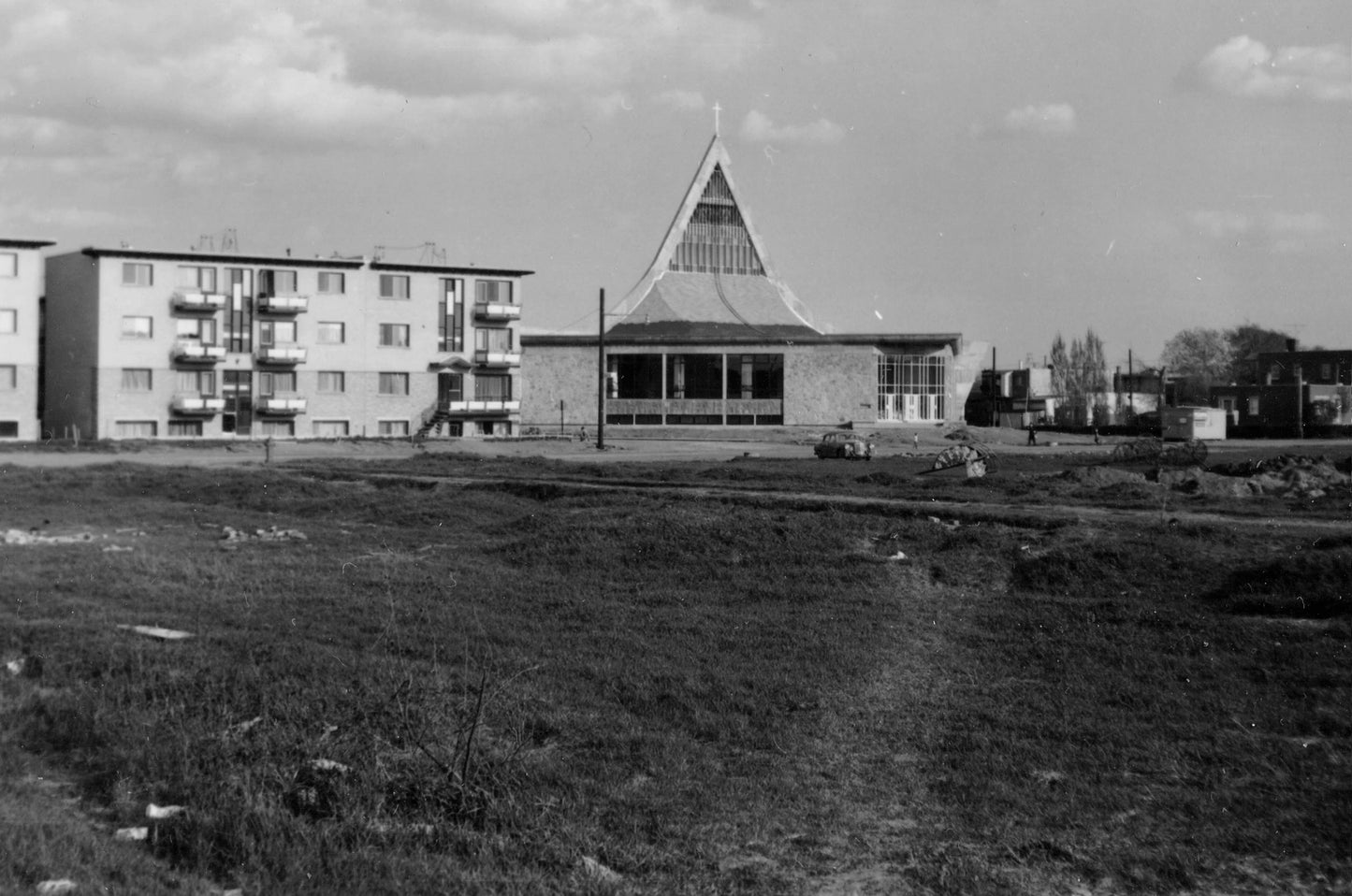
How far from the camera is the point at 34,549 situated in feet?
73.7

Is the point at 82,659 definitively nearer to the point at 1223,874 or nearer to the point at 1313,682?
the point at 1223,874

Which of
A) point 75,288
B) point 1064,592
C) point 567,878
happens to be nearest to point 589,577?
point 1064,592

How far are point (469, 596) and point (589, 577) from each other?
8.99ft

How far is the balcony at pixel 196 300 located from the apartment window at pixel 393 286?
8.91 meters

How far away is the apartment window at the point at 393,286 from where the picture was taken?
73062 mm

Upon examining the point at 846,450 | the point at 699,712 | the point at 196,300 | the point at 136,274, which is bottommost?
the point at 699,712

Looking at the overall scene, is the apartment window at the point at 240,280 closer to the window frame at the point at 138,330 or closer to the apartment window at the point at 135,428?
the window frame at the point at 138,330

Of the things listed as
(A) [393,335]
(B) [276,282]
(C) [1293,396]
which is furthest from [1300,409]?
(B) [276,282]

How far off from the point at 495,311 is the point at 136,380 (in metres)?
19.7

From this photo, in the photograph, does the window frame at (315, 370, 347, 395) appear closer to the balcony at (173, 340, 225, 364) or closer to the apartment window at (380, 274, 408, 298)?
the apartment window at (380, 274, 408, 298)

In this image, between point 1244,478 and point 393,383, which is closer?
point 1244,478

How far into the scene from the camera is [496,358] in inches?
2995

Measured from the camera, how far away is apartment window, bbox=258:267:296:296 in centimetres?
6975

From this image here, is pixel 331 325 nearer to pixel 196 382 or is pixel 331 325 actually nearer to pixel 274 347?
pixel 274 347
